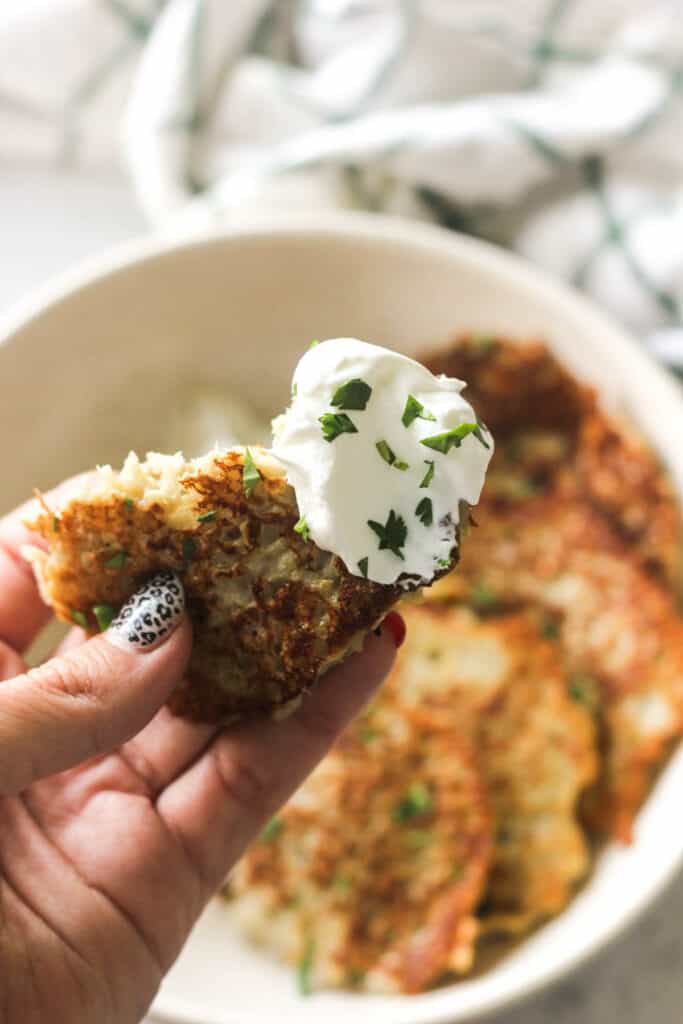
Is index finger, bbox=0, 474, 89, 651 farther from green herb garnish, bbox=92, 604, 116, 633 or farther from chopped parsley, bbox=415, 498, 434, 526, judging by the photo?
chopped parsley, bbox=415, 498, 434, 526

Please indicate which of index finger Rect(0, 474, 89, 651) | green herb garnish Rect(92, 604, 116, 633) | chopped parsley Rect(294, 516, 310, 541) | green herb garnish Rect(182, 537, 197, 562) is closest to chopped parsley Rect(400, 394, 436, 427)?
chopped parsley Rect(294, 516, 310, 541)

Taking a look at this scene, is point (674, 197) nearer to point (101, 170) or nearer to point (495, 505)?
point (495, 505)

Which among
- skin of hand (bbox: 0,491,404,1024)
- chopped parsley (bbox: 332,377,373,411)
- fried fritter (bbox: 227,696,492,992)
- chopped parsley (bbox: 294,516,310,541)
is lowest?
fried fritter (bbox: 227,696,492,992)

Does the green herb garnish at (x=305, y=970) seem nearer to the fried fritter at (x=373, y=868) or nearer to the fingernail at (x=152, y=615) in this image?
the fried fritter at (x=373, y=868)

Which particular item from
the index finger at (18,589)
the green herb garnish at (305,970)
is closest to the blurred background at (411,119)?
the green herb garnish at (305,970)

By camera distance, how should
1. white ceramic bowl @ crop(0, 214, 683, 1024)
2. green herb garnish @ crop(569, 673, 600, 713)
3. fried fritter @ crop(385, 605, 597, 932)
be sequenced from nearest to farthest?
1. white ceramic bowl @ crop(0, 214, 683, 1024)
2. fried fritter @ crop(385, 605, 597, 932)
3. green herb garnish @ crop(569, 673, 600, 713)

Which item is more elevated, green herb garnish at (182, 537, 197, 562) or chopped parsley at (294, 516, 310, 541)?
chopped parsley at (294, 516, 310, 541)

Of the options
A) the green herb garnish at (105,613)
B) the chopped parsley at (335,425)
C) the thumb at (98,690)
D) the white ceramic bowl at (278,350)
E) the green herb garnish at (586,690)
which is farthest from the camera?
the green herb garnish at (586,690)
